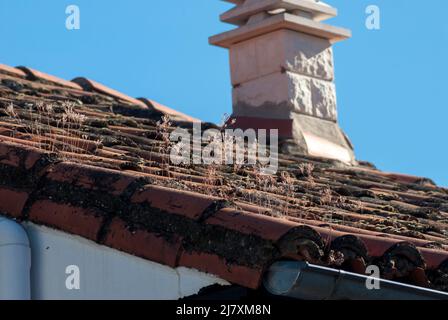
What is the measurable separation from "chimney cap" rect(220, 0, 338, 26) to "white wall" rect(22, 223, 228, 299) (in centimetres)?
512

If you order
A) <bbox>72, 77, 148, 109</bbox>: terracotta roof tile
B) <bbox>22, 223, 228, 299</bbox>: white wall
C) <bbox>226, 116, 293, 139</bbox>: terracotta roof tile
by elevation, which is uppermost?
<bbox>72, 77, 148, 109</bbox>: terracotta roof tile

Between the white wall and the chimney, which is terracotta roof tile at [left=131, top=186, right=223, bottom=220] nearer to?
the white wall

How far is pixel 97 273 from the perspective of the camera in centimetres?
450

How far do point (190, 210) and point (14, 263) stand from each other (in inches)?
29.6

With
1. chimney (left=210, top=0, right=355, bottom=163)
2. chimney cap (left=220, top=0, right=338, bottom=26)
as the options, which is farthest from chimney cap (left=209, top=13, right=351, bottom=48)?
chimney cap (left=220, top=0, right=338, bottom=26)

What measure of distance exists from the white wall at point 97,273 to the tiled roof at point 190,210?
59 mm

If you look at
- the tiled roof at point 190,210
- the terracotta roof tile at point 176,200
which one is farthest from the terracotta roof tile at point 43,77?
the terracotta roof tile at point 176,200

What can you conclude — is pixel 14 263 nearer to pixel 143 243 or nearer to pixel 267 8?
pixel 143 243

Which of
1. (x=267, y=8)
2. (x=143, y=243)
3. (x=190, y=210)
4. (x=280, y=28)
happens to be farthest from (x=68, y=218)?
(x=267, y=8)

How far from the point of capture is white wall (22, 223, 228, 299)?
424 centimetres

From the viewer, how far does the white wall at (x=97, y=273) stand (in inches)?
167

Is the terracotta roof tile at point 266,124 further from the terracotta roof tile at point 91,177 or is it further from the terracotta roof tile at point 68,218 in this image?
the terracotta roof tile at point 68,218
